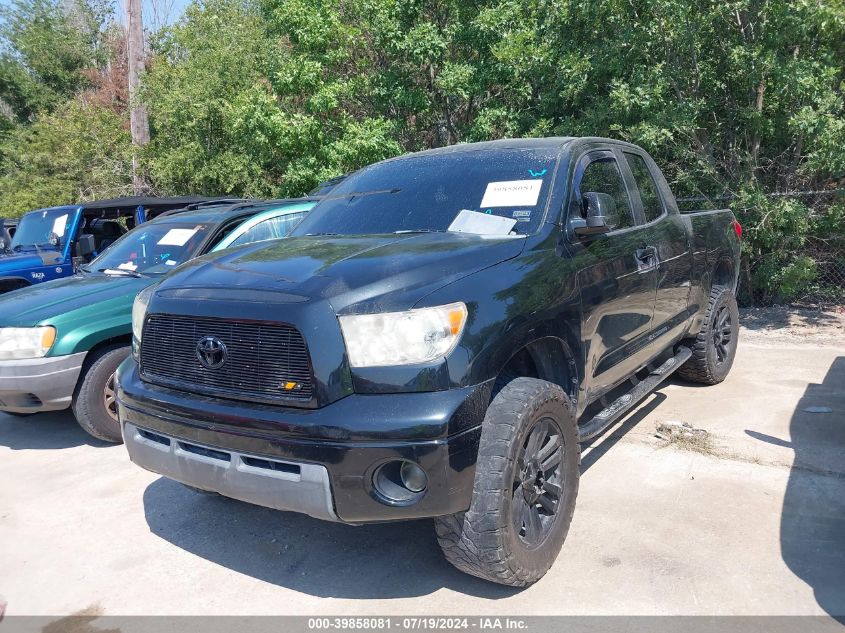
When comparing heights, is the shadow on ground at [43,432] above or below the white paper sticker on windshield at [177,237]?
below

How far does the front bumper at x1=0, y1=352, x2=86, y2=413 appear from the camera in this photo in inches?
187

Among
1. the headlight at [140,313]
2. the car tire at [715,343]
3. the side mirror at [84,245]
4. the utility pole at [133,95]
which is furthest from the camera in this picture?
the utility pole at [133,95]

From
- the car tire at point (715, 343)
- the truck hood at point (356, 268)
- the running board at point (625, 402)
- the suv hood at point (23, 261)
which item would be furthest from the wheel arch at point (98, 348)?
the car tire at point (715, 343)

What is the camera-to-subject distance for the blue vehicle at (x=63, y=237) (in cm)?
758

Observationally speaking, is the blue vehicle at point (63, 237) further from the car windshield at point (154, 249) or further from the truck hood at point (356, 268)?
the truck hood at point (356, 268)

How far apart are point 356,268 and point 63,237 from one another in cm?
659

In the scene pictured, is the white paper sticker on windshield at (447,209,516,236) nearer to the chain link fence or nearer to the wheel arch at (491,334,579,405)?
the wheel arch at (491,334,579,405)

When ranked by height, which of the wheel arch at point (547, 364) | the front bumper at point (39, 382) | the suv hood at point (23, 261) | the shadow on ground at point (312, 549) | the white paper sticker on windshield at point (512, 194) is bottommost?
the shadow on ground at point (312, 549)

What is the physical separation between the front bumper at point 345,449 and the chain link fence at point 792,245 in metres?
6.30

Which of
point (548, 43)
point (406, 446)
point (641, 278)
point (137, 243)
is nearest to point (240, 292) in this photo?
point (406, 446)

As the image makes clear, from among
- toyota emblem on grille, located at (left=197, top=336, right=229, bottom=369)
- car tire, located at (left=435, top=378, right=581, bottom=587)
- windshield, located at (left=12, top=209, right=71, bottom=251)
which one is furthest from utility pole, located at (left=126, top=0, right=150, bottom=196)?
car tire, located at (left=435, top=378, right=581, bottom=587)

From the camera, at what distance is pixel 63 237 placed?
26.6 ft

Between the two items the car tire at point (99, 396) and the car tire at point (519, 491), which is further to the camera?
the car tire at point (99, 396)

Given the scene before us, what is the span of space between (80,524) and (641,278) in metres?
3.60
